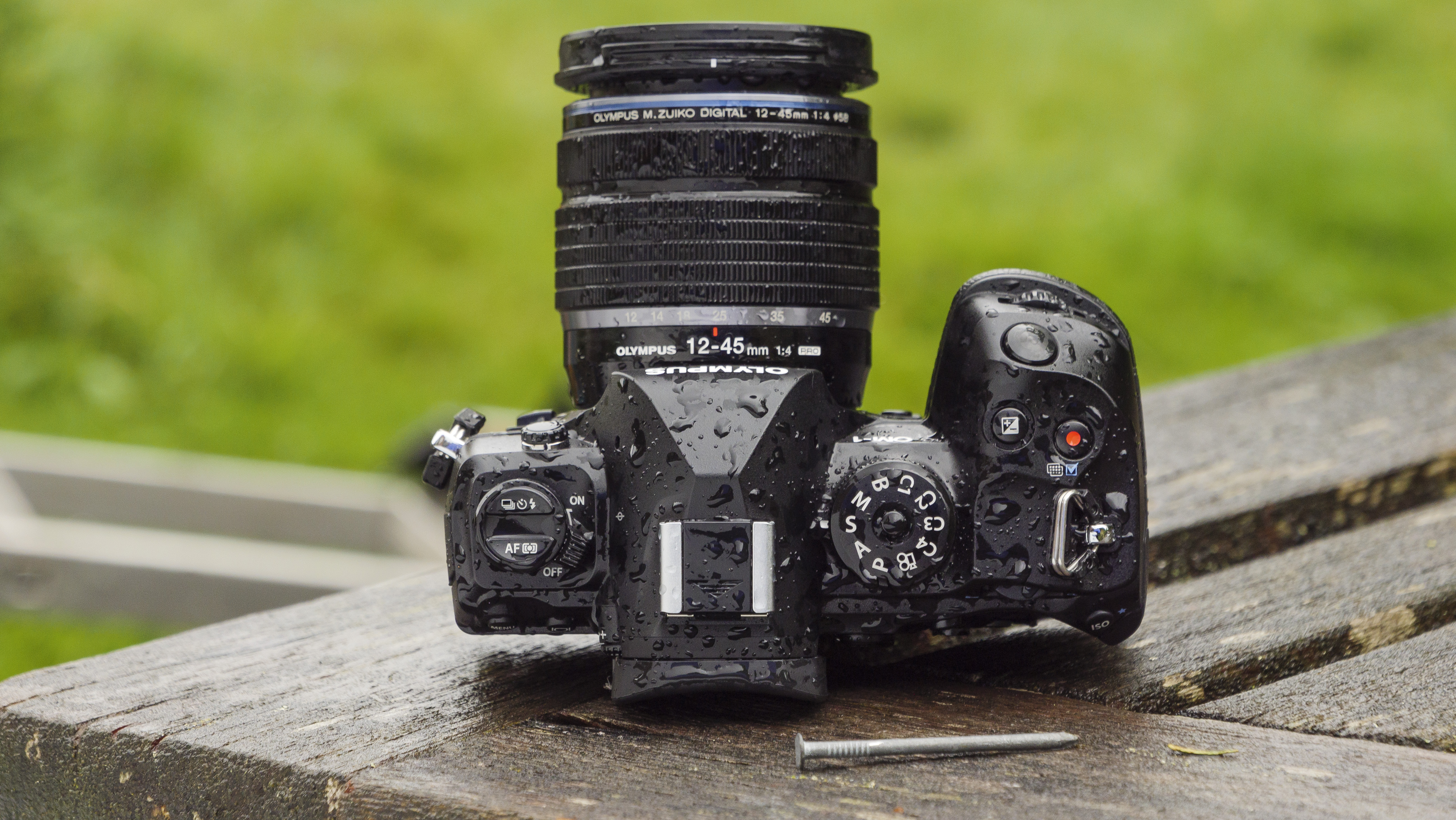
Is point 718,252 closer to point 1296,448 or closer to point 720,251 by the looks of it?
point 720,251

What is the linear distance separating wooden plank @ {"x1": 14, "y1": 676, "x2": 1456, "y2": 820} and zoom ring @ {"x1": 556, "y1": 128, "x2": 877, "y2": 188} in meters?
0.43

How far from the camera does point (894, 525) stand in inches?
43.9

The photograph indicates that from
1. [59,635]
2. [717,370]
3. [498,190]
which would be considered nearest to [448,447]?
[717,370]

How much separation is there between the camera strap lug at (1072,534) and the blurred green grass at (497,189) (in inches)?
98.7

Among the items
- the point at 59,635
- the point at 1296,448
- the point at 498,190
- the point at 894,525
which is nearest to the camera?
the point at 894,525

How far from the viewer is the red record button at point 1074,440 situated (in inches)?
44.7

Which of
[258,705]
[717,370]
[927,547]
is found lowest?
[258,705]

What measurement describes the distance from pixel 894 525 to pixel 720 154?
0.33 metres

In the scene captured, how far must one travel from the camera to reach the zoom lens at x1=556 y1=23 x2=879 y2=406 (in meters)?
1.19

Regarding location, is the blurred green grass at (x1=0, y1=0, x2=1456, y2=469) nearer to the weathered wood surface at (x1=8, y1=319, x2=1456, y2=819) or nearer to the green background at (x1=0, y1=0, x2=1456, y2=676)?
the green background at (x1=0, y1=0, x2=1456, y2=676)

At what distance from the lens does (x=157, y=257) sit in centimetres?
452

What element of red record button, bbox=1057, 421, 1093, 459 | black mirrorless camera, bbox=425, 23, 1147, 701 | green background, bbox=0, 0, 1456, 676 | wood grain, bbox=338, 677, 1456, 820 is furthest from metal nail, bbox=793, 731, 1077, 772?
green background, bbox=0, 0, 1456, 676

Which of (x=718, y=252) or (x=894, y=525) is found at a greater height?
(x=718, y=252)

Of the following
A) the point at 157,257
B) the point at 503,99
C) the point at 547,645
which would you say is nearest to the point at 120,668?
the point at 547,645
